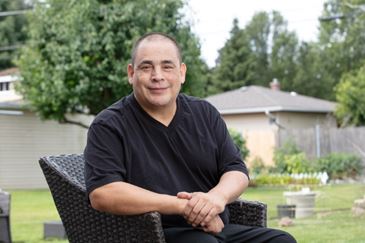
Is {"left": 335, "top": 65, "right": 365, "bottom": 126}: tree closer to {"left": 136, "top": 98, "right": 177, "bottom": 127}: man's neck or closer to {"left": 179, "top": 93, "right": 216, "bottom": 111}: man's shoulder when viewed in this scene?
{"left": 179, "top": 93, "right": 216, "bottom": 111}: man's shoulder

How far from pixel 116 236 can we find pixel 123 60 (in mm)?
14816

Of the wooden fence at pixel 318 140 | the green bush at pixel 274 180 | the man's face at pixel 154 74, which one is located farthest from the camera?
the wooden fence at pixel 318 140

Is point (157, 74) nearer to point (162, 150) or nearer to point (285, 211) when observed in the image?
point (162, 150)

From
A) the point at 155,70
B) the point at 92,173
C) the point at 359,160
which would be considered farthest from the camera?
the point at 359,160

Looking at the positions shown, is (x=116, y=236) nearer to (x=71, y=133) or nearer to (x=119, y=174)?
(x=119, y=174)

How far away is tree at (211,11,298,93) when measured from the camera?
49.2 metres

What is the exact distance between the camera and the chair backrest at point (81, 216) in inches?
121

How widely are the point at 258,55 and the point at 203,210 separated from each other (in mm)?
52582

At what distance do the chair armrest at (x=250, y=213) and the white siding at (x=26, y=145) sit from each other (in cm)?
2012

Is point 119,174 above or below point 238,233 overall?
above

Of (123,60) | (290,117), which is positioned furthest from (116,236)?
(290,117)

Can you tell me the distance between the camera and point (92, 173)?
3.13 meters

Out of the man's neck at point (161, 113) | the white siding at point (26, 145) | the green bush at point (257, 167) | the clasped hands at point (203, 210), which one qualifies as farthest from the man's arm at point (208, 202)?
the white siding at point (26, 145)

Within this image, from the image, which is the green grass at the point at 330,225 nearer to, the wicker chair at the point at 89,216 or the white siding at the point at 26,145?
the wicker chair at the point at 89,216
